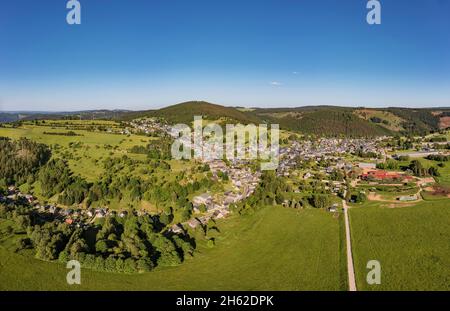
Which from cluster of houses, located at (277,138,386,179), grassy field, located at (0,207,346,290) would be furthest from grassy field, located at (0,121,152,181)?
cluster of houses, located at (277,138,386,179)

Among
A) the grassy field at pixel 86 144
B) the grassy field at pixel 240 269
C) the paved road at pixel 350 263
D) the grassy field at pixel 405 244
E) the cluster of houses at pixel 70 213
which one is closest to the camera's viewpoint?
the paved road at pixel 350 263

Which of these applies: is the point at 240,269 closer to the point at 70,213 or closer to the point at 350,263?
the point at 350,263

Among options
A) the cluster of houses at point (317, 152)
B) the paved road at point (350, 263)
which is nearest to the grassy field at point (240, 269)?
the paved road at point (350, 263)

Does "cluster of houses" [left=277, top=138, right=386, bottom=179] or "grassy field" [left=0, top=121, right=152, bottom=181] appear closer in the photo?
"grassy field" [left=0, top=121, right=152, bottom=181]

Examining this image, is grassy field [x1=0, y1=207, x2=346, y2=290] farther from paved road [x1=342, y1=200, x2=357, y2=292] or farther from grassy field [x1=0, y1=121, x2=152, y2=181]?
grassy field [x1=0, y1=121, x2=152, y2=181]

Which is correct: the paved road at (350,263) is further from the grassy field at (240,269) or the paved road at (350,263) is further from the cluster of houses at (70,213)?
the cluster of houses at (70,213)

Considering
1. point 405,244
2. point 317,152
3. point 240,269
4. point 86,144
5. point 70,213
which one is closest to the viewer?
point 240,269

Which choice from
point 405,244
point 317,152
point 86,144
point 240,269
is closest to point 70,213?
point 240,269
